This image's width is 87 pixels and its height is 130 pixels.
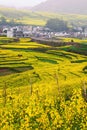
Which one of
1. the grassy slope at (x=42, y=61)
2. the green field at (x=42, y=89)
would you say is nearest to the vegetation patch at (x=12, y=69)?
the green field at (x=42, y=89)

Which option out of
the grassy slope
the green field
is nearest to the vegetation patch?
the green field

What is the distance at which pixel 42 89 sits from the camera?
37.5 metres

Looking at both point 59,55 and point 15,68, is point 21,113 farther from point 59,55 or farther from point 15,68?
point 59,55

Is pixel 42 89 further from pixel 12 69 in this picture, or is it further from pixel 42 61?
pixel 42 61

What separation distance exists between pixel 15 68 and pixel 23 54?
13743mm

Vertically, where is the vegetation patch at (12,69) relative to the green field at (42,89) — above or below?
below

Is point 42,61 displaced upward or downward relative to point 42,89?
downward

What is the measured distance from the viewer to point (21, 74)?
55.8m

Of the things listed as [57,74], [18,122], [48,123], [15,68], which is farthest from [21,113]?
[15,68]

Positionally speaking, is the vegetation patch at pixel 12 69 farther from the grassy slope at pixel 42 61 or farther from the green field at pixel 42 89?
the grassy slope at pixel 42 61

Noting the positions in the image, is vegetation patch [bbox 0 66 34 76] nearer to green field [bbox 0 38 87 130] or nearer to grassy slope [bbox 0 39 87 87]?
green field [bbox 0 38 87 130]

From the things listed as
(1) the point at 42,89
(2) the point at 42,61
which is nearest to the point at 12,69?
(2) the point at 42,61

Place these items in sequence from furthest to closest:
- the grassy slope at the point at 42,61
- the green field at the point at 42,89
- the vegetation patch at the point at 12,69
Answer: the vegetation patch at the point at 12,69 < the grassy slope at the point at 42,61 < the green field at the point at 42,89

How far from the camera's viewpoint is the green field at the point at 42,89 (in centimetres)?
2678
